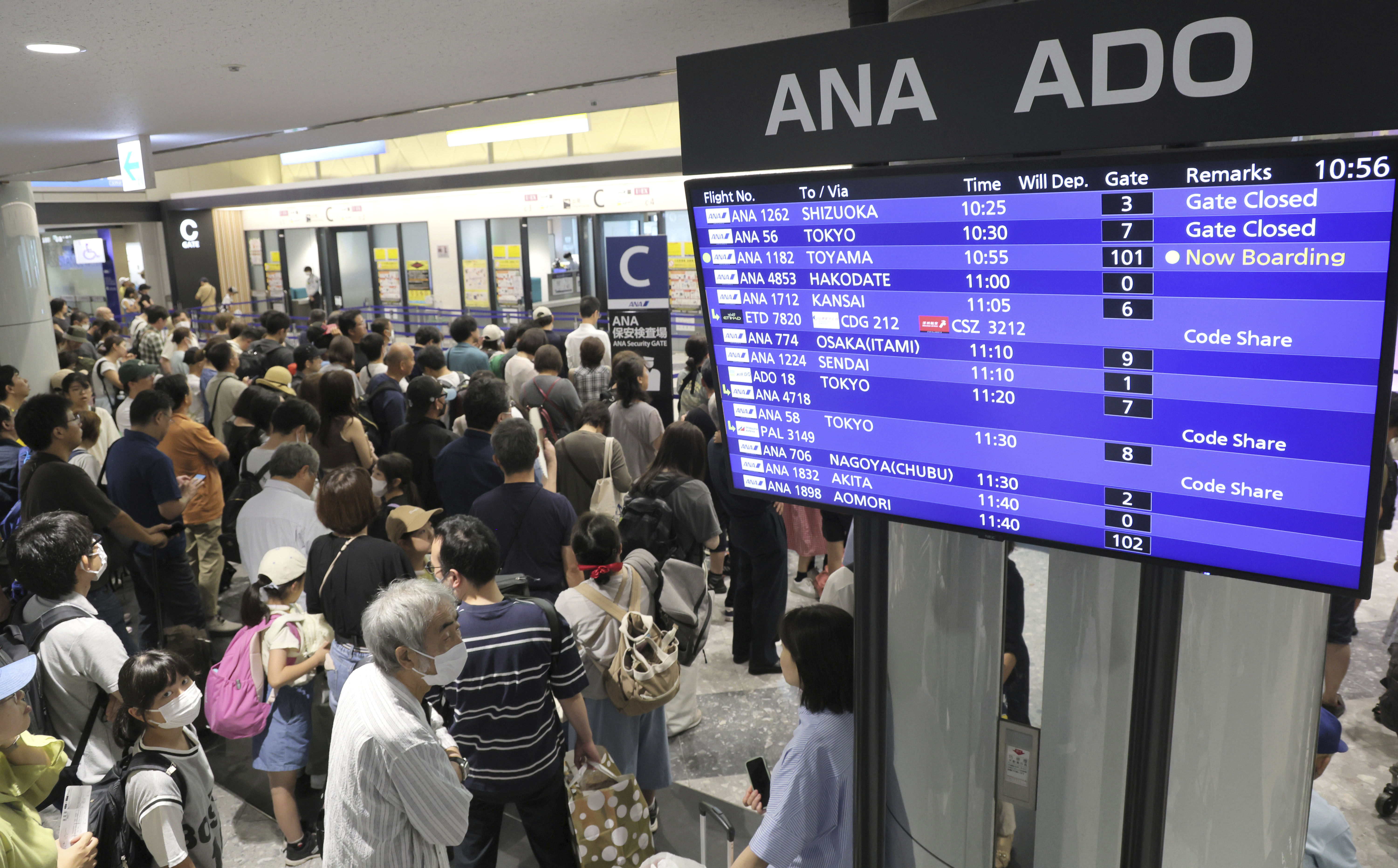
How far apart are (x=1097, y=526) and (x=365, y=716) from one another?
1.74 meters

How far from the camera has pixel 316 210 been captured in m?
18.6

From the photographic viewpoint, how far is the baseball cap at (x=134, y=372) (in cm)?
586

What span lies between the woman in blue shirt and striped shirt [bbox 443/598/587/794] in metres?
0.89

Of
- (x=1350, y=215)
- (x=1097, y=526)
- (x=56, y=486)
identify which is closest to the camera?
(x=1350, y=215)

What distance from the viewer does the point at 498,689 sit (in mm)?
2984

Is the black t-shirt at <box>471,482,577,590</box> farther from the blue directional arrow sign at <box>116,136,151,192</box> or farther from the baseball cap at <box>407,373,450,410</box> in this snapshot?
the blue directional arrow sign at <box>116,136,151,192</box>

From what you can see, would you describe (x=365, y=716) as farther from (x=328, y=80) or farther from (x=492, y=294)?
(x=492, y=294)

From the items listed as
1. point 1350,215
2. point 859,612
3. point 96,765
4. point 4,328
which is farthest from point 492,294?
point 1350,215

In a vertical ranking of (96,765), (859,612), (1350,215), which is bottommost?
(96,765)

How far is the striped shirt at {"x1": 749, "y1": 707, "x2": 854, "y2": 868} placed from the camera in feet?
7.86

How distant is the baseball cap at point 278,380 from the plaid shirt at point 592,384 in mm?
1966

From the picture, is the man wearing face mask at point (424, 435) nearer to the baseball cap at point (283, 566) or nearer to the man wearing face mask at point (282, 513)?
the man wearing face mask at point (282, 513)

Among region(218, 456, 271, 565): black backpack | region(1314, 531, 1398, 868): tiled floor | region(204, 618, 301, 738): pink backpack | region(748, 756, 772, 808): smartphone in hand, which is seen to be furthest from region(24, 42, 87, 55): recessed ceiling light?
region(1314, 531, 1398, 868): tiled floor

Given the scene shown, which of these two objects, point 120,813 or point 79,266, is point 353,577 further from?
point 79,266
